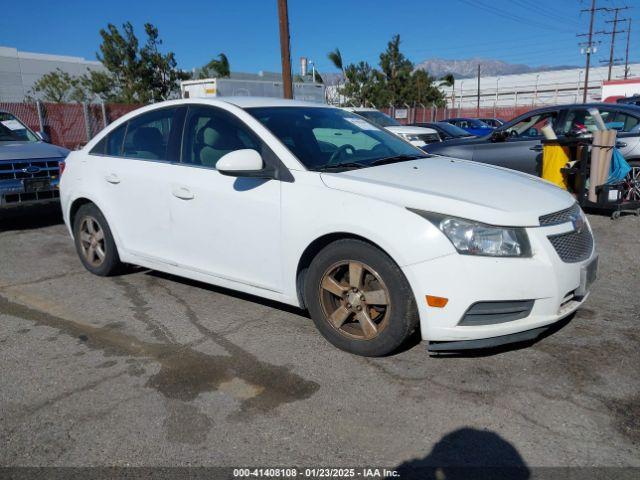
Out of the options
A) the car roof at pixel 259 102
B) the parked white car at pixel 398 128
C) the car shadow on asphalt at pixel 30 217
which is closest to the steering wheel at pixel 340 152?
the car roof at pixel 259 102

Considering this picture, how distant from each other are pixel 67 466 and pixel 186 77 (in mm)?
30440

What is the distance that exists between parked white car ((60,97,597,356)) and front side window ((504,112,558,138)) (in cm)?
473

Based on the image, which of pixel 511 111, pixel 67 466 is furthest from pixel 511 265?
pixel 511 111

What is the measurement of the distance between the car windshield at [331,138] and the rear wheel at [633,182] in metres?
4.79

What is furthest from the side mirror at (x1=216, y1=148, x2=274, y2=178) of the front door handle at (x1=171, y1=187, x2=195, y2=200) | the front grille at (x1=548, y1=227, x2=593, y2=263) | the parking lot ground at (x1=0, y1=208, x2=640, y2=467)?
the front grille at (x1=548, y1=227, x2=593, y2=263)

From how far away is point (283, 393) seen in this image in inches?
120

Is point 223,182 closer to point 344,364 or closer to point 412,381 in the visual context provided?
point 344,364

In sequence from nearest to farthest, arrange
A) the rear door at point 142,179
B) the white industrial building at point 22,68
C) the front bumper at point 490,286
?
the front bumper at point 490,286 → the rear door at point 142,179 → the white industrial building at point 22,68

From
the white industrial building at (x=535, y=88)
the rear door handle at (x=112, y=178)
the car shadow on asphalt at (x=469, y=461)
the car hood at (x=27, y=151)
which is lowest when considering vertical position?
the car shadow on asphalt at (x=469, y=461)

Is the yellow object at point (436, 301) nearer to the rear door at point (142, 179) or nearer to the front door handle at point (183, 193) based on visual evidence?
the front door handle at point (183, 193)

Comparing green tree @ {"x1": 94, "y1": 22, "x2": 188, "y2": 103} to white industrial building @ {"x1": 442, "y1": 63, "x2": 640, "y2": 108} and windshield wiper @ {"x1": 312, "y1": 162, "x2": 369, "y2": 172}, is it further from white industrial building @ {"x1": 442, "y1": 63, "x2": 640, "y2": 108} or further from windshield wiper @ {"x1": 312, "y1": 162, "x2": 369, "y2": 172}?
white industrial building @ {"x1": 442, "y1": 63, "x2": 640, "y2": 108}

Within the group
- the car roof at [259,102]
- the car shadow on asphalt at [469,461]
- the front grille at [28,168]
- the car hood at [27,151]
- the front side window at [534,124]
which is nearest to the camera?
the car shadow on asphalt at [469,461]

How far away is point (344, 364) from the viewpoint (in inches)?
132

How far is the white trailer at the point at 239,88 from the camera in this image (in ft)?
64.6
